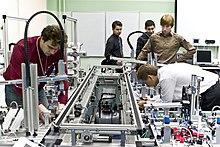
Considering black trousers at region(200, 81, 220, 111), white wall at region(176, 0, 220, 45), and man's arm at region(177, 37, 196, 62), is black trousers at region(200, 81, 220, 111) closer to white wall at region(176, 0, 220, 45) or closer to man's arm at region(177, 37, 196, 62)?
man's arm at region(177, 37, 196, 62)

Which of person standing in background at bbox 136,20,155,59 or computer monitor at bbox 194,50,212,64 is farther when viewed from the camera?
computer monitor at bbox 194,50,212,64

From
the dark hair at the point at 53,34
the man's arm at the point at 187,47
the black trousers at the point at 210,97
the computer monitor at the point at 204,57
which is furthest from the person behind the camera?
the computer monitor at the point at 204,57

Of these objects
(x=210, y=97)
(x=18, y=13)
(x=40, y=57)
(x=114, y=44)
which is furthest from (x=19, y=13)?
(x=210, y=97)

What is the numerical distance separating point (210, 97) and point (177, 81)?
1.09 feet

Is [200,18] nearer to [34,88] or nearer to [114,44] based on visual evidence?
[114,44]

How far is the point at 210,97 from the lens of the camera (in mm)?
2543

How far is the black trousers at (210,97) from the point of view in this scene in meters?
2.54

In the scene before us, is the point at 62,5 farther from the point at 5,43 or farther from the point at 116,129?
the point at 116,129

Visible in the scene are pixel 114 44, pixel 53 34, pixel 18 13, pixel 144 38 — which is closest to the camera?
pixel 53 34

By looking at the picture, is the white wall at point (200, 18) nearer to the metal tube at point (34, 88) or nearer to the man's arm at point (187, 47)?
the man's arm at point (187, 47)

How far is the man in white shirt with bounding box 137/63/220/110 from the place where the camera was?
2.44m

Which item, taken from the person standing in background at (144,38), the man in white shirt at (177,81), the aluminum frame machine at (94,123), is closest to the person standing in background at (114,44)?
the person standing in background at (144,38)

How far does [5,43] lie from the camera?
Answer: 309cm

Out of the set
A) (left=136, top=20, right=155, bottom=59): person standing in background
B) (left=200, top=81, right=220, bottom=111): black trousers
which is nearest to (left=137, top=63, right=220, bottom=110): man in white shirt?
(left=200, top=81, right=220, bottom=111): black trousers
